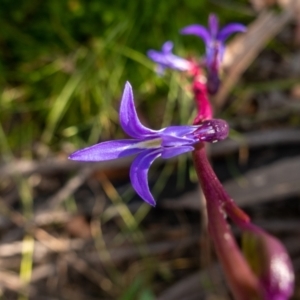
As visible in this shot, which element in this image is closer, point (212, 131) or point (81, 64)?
point (212, 131)

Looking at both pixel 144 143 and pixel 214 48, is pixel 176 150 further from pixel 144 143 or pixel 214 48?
pixel 214 48

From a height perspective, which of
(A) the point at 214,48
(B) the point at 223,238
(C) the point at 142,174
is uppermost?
(A) the point at 214,48

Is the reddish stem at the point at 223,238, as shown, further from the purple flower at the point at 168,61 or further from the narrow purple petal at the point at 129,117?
the purple flower at the point at 168,61

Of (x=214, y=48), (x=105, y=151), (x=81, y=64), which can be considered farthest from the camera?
(x=81, y=64)

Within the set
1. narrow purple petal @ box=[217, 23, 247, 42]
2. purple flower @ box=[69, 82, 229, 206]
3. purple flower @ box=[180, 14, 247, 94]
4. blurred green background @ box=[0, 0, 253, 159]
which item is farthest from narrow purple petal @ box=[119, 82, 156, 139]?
blurred green background @ box=[0, 0, 253, 159]

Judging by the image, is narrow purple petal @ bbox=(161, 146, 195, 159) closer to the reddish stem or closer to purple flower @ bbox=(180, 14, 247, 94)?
the reddish stem

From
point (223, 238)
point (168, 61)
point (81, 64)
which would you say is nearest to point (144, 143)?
point (223, 238)
